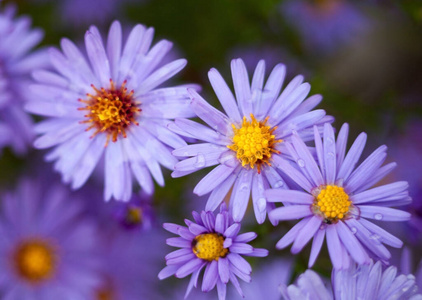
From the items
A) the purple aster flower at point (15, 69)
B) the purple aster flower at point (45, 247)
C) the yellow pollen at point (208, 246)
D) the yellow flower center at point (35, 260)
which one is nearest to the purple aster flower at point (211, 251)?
the yellow pollen at point (208, 246)

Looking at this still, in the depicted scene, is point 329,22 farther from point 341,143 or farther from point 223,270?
point 223,270

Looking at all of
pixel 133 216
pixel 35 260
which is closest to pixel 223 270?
pixel 133 216

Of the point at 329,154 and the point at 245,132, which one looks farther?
the point at 245,132

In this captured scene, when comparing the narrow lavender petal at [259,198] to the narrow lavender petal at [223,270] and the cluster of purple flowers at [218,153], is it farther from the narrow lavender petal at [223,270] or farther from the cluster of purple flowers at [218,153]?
the narrow lavender petal at [223,270]

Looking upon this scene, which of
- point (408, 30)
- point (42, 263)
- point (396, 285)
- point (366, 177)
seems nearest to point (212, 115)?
point (366, 177)

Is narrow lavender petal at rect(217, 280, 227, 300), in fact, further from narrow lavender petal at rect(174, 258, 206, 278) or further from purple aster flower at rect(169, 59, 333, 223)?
purple aster flower at rect(169, 59, 333, 223)

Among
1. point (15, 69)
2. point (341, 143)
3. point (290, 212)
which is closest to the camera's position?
point (290, 212)

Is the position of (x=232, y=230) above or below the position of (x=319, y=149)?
A: below
